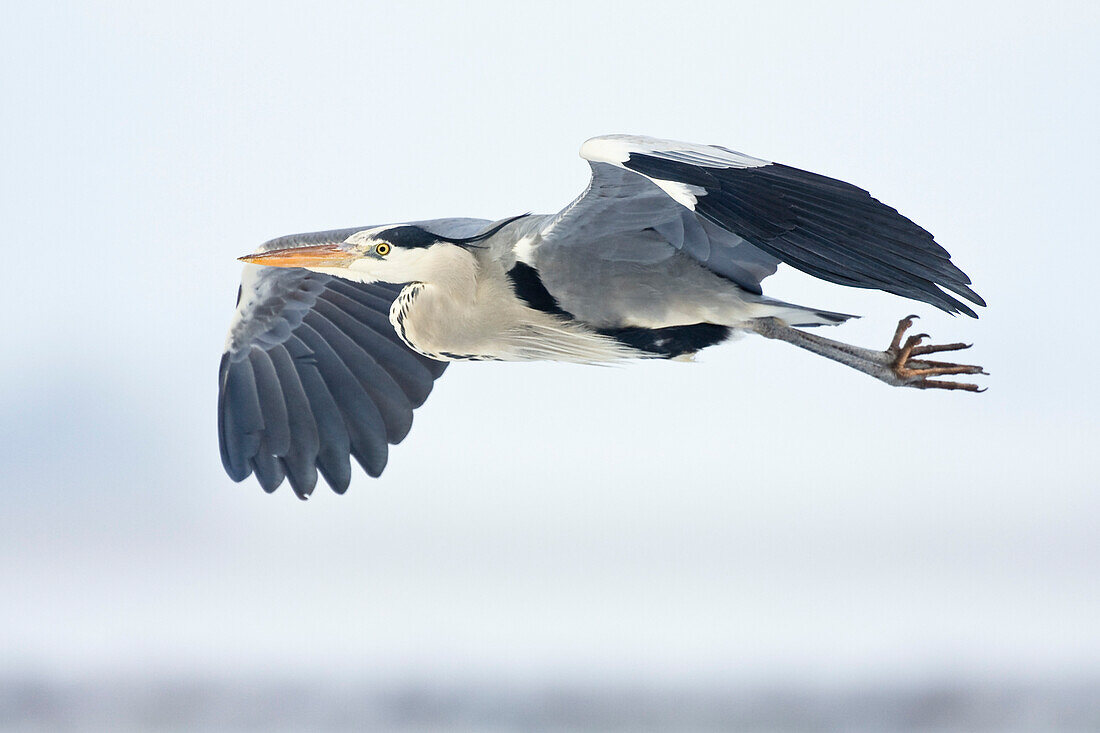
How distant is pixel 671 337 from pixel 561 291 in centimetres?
46

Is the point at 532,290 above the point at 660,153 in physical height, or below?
below

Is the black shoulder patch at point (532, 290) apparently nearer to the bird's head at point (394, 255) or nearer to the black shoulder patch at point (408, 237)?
the bird's head at point (394, 255)

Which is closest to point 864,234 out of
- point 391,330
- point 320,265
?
point 320,265

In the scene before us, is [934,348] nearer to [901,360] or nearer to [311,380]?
[901,360]

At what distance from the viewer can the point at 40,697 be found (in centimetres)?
2253

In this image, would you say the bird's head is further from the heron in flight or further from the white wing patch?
the white wing patch

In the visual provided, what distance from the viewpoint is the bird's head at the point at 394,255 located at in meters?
4.09

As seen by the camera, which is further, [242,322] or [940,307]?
[242,322]

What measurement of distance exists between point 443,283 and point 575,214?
1.89ft

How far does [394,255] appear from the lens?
418 cm

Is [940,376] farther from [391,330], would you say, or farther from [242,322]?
[242,322]

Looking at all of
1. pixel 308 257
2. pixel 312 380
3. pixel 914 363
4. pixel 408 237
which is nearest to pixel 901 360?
pixel 914 363

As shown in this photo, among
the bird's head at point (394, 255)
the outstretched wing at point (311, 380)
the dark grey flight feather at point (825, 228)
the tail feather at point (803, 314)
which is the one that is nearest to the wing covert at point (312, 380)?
the outstretched wing at point (311, 380)

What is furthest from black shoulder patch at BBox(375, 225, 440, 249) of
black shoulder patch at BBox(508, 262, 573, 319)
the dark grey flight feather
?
the dark grey flight feather
